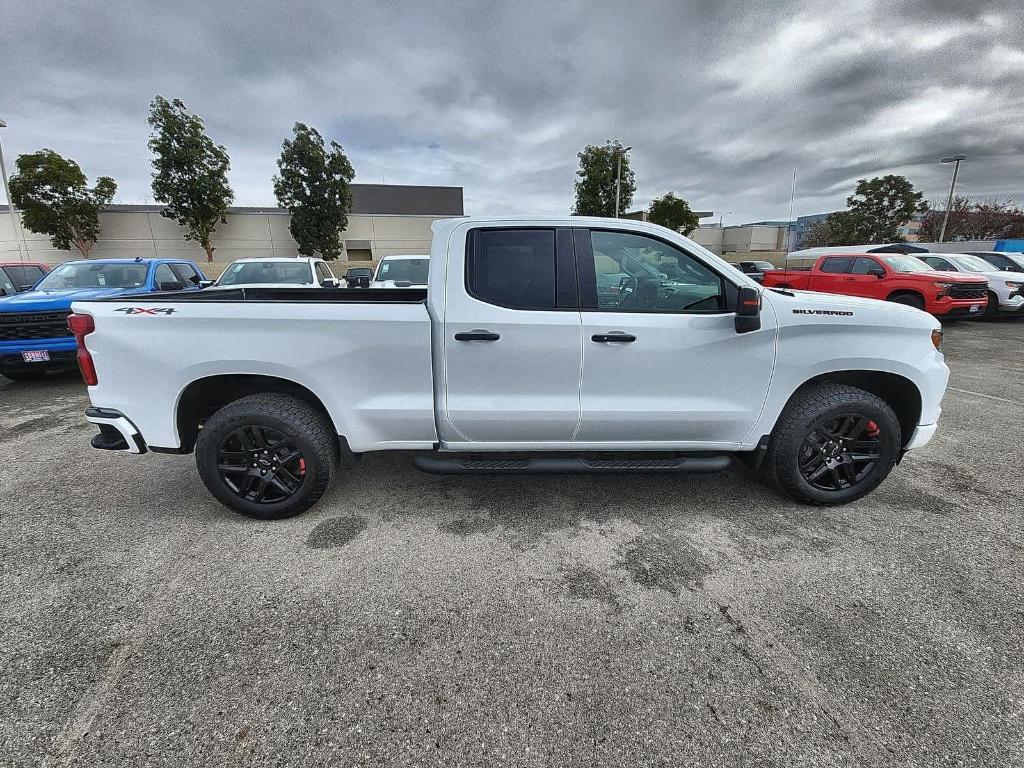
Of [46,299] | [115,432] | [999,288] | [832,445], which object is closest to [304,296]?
[115,432]

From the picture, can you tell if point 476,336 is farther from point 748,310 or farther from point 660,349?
point 748,310

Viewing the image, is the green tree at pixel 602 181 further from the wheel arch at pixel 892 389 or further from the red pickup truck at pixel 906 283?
the wheel arch at pixel 892 389

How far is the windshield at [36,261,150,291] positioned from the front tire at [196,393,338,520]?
626cm

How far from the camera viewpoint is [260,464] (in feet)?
9.63

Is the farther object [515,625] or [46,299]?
[46,299]

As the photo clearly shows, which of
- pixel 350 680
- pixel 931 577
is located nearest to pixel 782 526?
pixel 931 577

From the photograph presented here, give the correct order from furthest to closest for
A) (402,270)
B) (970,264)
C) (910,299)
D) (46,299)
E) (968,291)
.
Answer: (970,264) < (910,299) < (968,291) < (402,270) < (46,299)

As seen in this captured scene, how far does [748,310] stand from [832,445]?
1196 mm

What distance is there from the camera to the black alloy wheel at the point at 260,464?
9.49ft

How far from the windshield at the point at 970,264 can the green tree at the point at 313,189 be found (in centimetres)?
3078

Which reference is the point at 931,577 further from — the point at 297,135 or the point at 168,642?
the point at 297,135

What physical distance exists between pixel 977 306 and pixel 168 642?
15410mm

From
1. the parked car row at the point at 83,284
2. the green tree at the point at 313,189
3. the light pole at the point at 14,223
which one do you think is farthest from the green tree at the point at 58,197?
the parked car row at the point at 83,284

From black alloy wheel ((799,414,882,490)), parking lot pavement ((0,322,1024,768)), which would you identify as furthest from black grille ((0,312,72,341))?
black alloy wheel ((799,414,882,490))
